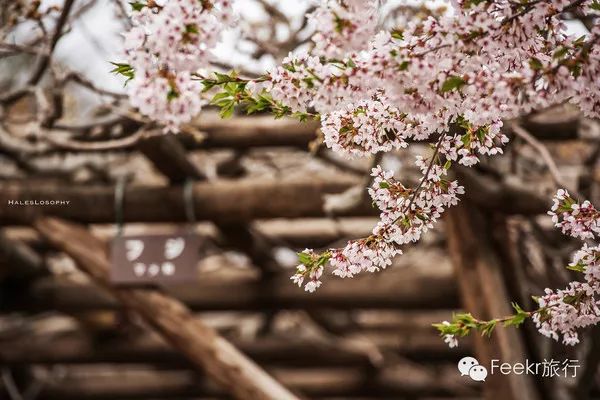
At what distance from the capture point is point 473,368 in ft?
9.75

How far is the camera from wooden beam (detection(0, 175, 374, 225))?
124 inches

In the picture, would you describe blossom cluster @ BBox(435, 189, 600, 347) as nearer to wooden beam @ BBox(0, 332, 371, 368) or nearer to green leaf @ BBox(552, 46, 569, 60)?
green leaf @ BBox(552, 46, 569, 60)

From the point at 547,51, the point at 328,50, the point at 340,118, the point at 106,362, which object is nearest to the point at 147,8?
the point at 328,50

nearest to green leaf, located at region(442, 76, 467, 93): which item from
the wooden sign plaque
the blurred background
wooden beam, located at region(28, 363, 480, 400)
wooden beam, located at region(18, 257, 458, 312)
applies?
the blurred background

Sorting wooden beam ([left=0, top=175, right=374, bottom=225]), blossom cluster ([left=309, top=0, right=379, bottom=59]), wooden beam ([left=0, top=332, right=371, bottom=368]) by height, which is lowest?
wooden beam ([left=0, top=332, right=371, bottom=368])

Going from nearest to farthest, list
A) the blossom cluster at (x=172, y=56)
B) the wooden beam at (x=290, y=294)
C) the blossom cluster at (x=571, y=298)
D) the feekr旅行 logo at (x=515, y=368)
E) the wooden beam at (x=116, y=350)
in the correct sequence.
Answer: the blossom cluster at (x=172, y=56)
the blossom cluster at (x=571, y=298)
the feekr旅行 logo at (x=515, y=368)
the wooden beam at (x=290, y=294)
the wooden beam at (x=116, y=350)

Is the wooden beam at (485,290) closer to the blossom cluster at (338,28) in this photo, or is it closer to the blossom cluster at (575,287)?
the blossom cluster at (575,287)

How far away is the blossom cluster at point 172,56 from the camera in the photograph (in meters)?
1.03

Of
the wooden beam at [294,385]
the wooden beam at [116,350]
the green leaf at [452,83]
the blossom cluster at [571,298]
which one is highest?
the green leaf at [452,83]

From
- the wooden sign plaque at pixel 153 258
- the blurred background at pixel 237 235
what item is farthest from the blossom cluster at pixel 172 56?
the wooden sign plaque at pixel 153 258

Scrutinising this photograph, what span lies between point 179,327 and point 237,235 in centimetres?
61

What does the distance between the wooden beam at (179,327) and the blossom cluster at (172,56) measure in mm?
2002

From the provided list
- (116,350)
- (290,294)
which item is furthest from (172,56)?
(116,350)

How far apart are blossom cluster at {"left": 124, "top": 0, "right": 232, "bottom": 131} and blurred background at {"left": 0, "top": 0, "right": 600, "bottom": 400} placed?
4.40ft
